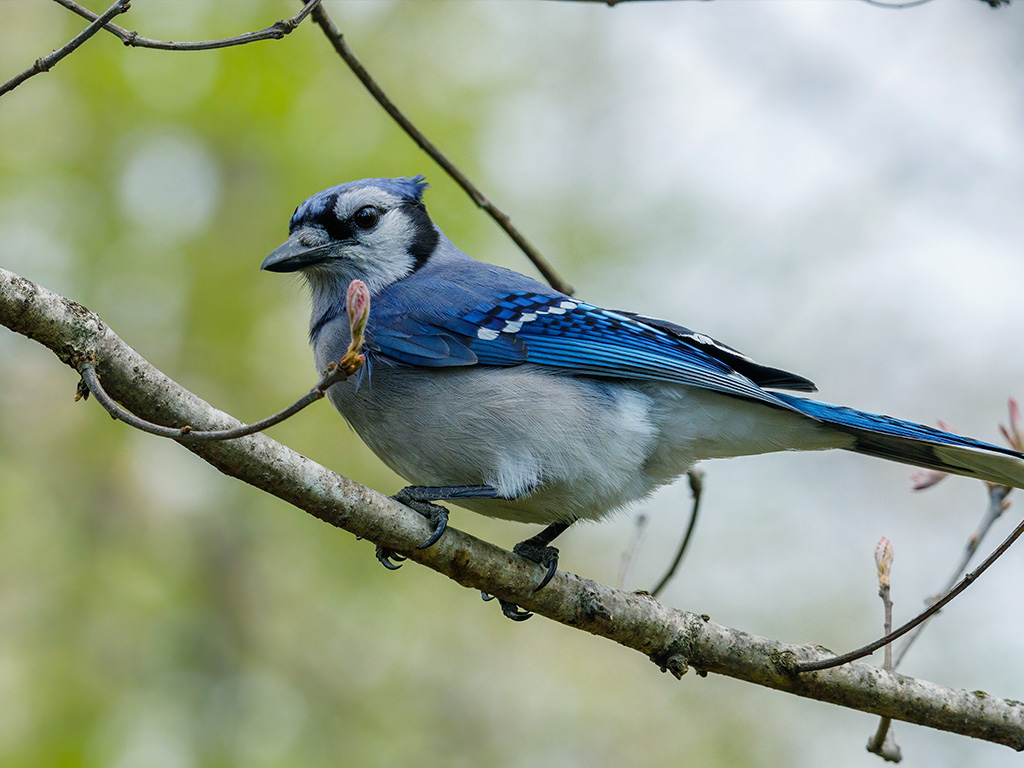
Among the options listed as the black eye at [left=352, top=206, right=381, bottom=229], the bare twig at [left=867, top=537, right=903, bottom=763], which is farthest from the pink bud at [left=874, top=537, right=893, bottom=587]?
the black eye at [left=352, top=206, right=381, bottom=229]

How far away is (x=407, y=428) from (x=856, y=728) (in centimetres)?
537

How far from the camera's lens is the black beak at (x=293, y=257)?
3322 mm

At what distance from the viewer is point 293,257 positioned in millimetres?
3355

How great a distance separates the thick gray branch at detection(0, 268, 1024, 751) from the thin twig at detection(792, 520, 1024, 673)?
0.12m

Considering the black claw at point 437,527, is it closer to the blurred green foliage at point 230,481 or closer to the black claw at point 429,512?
the black claw at point 429,512

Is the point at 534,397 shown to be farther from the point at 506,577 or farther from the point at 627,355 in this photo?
the point at 506,577

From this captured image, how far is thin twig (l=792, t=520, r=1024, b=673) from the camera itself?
7.64ft

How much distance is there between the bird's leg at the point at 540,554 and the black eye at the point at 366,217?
1.29m

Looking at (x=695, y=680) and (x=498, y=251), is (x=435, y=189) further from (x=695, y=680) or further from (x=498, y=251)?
(x=695, y=680)

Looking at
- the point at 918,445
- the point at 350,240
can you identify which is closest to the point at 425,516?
the point at 350,240

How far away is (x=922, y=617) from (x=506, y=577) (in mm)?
1116

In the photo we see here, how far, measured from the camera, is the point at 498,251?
650 cm

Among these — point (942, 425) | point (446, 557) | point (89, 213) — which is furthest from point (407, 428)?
point (89, 213)

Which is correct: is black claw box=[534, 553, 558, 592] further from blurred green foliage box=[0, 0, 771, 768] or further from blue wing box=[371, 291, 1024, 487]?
blurred green foliage box=[0, 0, 771, 768]
